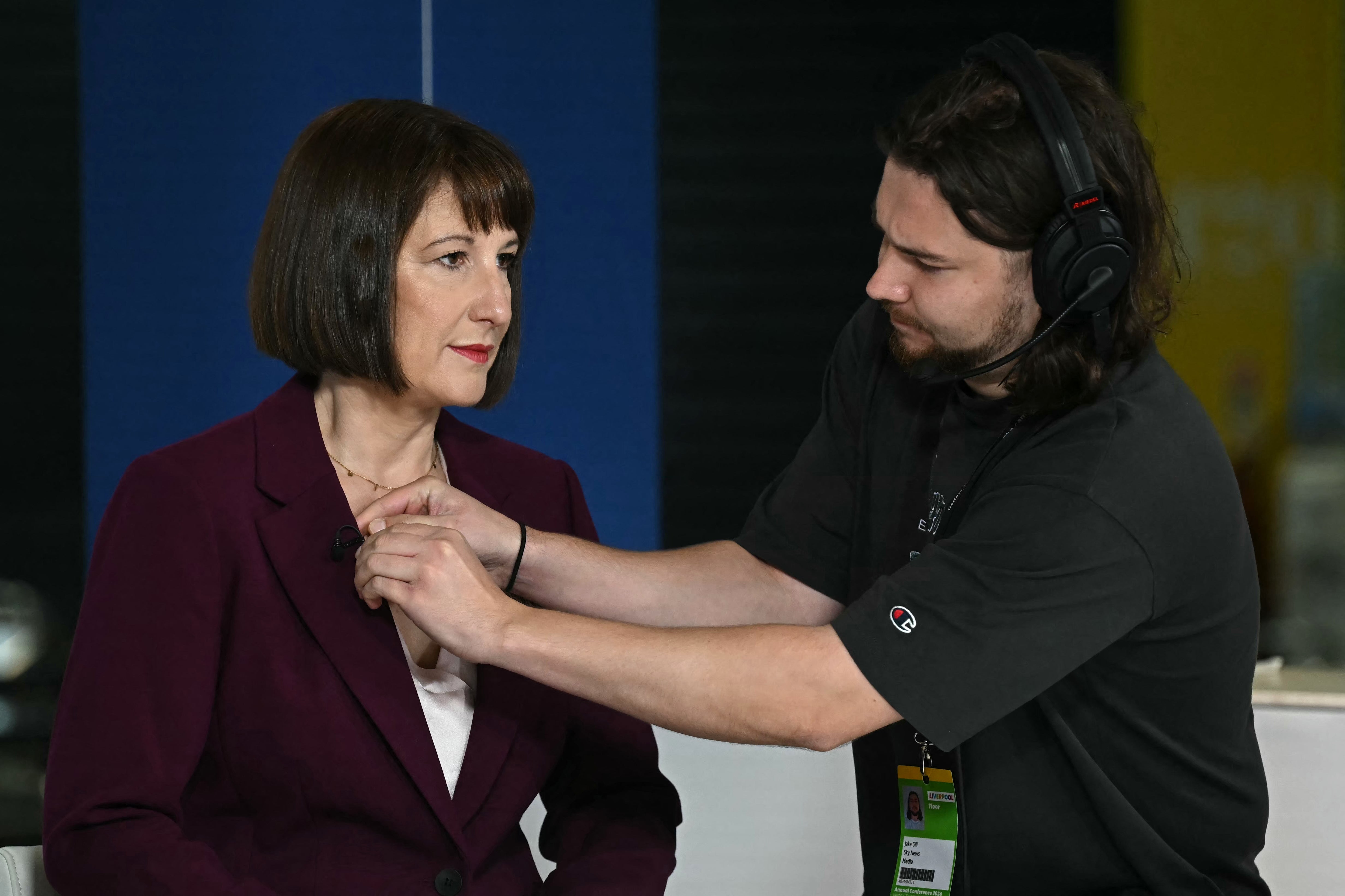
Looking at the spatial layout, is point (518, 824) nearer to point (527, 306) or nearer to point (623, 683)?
point (623, 683)

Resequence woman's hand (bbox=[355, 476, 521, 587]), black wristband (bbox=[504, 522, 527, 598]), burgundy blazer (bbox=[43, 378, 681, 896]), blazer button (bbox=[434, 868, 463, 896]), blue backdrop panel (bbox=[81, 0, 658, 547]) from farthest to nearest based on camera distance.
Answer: blue backdrop panel (bbox=[81, 0, 658, 547]) < black wristband (bbox=[504, 522, 527, 598]) < woman's hand (bbox=[355, 476, 521, 587]) < blazer button (bbox=[434, 868, 463, 896]) < burgundy blazer (bbox=[43, 378, 681, 896])

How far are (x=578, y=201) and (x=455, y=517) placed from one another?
1.34 meters

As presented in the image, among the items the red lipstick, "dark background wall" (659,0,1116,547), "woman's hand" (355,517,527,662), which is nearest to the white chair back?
"woman's hand" (355,517,527,662)

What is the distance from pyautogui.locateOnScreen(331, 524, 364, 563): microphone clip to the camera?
1.62 meters

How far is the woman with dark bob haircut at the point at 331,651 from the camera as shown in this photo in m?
1.47

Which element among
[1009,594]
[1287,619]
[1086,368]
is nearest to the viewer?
[1009,594]

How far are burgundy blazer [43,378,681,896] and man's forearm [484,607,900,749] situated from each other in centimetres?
20

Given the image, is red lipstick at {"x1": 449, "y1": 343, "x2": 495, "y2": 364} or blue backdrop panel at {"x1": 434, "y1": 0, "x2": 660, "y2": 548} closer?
red lipstick at {"x1": 449, "y1": 343, "x2": 495, "y2": 364}

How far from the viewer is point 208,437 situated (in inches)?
64.6

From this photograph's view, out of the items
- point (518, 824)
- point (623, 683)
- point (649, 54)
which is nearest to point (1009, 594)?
point (623, 683)

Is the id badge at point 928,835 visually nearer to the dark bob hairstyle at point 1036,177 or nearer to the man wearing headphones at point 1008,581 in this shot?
the man wearing headphones at point 1008,581

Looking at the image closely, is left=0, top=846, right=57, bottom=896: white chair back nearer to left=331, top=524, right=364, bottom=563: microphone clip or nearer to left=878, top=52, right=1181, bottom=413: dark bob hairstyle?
left=331, top=524, right=364, bottom=563: microphone clip

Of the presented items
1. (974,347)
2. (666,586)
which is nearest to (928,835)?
(666,586)

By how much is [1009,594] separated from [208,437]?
1.00 metres
